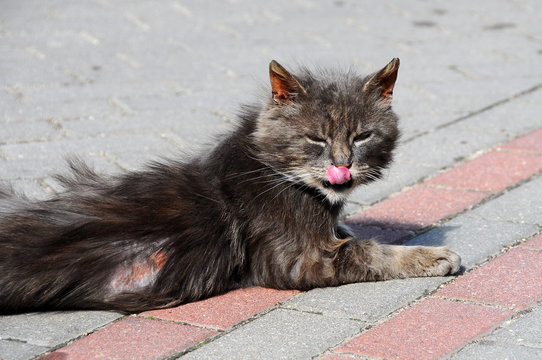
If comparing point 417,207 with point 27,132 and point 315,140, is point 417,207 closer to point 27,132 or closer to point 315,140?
point 315,140

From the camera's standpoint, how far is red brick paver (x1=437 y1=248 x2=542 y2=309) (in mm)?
3449

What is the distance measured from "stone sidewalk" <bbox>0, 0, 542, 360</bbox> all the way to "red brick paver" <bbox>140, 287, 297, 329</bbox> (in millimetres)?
10

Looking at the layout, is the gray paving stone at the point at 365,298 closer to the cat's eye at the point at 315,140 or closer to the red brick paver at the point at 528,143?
the cat's eye at the point at 315,140

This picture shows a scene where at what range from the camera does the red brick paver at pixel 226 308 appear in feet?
11.0

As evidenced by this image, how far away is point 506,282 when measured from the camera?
3.60 meters

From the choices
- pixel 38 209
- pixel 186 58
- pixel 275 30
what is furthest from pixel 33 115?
pixel 275 30

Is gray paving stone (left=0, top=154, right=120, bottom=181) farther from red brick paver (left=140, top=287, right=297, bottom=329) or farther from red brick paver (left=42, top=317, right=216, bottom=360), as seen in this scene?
red brick paver (left=42, top=317, right=216, bottom=360)

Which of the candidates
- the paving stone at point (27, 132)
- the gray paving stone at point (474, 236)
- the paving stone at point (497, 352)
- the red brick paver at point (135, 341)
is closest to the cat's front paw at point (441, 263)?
the gray paving stone at point (474, 236)

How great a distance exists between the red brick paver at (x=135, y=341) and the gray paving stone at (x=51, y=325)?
0.22ft

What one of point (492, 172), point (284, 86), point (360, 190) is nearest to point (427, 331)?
point (284, 86)

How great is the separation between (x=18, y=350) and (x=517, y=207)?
2.66 metres

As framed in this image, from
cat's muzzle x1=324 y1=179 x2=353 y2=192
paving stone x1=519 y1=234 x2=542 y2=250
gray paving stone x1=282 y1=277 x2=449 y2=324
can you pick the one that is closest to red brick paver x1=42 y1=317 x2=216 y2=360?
gray paving stone x1=282 y1=277 x2=449 y2=324

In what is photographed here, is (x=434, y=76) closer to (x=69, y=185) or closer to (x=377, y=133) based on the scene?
(x=377, y=133)

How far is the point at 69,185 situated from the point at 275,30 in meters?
4.66
